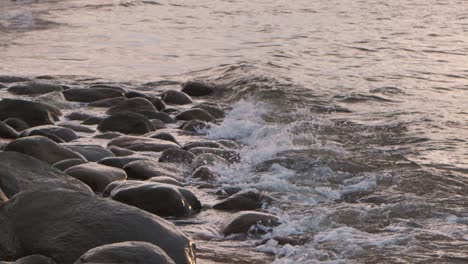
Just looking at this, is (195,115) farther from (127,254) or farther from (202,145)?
(127,254)

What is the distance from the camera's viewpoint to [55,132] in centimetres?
891

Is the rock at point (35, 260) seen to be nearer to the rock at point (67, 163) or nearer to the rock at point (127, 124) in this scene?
the rock at point (67, 163)

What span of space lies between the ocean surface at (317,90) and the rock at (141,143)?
32.2 inches

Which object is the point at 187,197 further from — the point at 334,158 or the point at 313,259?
the point at 334,158

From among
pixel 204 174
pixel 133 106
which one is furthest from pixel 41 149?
pixel 133 106

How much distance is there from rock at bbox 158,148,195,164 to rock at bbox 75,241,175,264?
11.7 feet

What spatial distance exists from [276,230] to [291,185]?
129 cm

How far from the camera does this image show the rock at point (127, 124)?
9.48 m

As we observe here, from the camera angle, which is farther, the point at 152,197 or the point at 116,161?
the point at 116,161

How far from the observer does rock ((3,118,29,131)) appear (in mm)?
9086

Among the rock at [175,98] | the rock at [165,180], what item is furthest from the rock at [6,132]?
the rock at [175,98]

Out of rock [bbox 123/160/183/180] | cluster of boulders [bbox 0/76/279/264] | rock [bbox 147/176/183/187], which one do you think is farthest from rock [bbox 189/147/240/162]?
rock [bbox 147/176/183/187]

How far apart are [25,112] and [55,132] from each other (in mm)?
734

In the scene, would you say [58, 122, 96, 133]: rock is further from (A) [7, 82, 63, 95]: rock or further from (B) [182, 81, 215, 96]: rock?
(B) [182, 81, 215, 96]: rock
